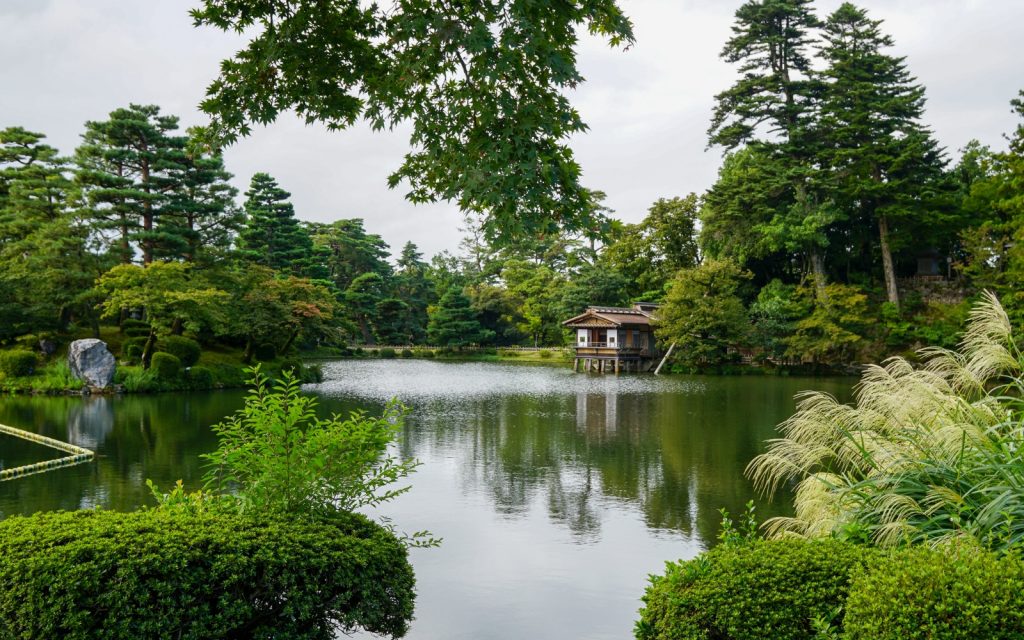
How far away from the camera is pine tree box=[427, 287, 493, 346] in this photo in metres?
41.7

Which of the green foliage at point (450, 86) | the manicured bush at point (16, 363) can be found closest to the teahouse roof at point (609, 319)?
the manicured bush at point (16, 363)

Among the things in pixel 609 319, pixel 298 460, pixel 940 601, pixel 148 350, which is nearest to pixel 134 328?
pixel 148 350

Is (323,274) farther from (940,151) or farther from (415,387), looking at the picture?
(940,151)

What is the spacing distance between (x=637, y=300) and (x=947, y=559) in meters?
33.4

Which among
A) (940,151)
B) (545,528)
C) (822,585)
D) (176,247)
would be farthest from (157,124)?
(940,151)

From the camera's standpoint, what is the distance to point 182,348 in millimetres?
20031

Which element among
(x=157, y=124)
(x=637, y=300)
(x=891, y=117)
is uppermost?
(x=891, y=117)

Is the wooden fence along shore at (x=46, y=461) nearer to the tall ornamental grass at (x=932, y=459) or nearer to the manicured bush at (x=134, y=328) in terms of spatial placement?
the tall ornamental grass at (x=932, y=459)

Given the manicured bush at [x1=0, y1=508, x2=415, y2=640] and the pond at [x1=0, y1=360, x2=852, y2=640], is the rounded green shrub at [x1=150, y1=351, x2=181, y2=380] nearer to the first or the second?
the pond at [x1=0, y1=360, x2=852, y2=640]

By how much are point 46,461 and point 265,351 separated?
50.1 ft

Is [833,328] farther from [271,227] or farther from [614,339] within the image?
[271,227]

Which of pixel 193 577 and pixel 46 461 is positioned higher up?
pixel 193 577

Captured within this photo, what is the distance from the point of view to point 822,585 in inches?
108

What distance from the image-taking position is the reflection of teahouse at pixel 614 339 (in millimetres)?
31734
